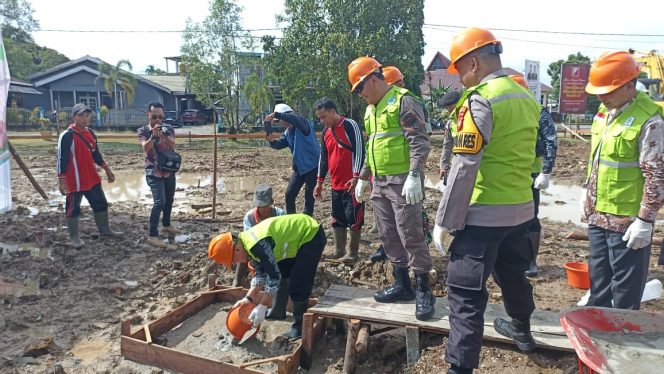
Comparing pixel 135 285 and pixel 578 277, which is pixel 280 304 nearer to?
pixel 135 285

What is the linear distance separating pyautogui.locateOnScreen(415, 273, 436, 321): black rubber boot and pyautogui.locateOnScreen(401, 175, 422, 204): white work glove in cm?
56

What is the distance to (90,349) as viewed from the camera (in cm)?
400

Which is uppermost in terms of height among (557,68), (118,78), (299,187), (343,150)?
(557,68)

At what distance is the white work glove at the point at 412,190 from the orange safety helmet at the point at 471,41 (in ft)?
3.25

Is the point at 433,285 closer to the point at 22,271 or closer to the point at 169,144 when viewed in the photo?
the point at 169,144

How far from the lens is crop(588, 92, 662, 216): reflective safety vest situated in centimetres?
291

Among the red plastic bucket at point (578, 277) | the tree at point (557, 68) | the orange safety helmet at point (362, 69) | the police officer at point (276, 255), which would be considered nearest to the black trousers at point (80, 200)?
the police officer at point (276, 255)

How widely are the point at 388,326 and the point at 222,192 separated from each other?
7919 mm

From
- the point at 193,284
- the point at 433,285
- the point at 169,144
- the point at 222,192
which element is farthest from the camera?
the point at 222,192

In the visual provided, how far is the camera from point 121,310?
185 inches

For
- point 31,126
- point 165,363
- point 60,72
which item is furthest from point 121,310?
point 60,72

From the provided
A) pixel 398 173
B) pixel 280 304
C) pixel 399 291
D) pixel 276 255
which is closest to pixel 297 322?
pixel 280 304

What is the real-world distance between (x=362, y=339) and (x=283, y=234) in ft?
3.24

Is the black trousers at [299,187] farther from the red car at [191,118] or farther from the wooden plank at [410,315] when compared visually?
the red car at [191,118]
